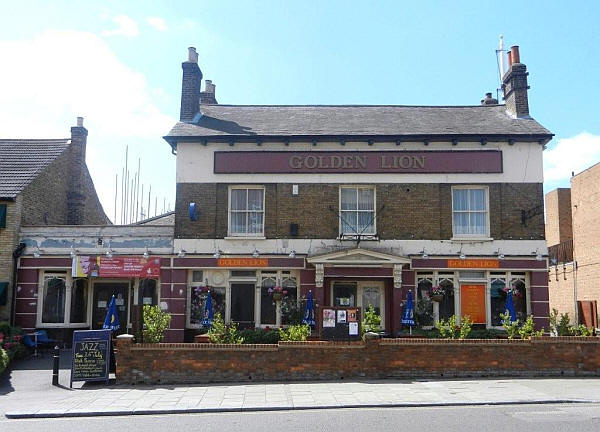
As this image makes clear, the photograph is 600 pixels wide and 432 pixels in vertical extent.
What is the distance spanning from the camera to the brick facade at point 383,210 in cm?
1922

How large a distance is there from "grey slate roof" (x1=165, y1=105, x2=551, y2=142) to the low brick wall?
811 cm

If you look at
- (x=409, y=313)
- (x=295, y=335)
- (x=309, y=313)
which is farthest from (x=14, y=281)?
(x=409, y=313)

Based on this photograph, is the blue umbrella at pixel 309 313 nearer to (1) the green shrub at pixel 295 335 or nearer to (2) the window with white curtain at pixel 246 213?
(2) the window with white curtain at pixel 246 213

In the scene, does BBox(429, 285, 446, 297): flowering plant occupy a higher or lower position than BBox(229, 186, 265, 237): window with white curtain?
lower

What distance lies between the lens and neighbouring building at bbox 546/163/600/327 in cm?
3022

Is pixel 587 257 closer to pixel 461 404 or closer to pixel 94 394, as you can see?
pixel 461 404

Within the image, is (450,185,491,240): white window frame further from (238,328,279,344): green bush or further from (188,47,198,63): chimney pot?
(188,47,198,63): chimney pot

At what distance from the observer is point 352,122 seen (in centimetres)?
2092

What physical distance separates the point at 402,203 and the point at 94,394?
455 inches

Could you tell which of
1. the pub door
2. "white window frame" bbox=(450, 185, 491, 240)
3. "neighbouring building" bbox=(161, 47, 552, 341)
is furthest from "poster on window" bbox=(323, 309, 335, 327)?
the pub door

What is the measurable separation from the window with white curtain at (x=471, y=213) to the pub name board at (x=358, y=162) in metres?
0.87

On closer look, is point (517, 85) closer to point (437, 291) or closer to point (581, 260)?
point (437, 291)

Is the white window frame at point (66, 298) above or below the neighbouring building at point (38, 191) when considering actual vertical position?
below

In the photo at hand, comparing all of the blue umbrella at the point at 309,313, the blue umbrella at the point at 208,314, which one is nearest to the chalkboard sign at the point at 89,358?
the blue umbrella at the point at 208,314
